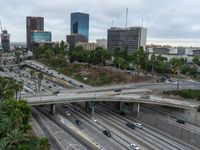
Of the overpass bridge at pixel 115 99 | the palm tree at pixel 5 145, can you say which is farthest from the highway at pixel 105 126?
the palm tree at pixel 5 145

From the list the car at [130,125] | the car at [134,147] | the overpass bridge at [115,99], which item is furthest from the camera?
the overpass bridge at [115,99]

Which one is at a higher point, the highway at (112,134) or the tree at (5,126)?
the tree at (5,126)

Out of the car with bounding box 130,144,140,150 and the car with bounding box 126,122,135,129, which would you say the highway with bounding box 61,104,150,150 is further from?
the car with bounding box 126,122,135,129

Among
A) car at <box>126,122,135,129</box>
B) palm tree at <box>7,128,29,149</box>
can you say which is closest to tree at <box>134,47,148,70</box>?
car at <box>126,122,135,129</box>

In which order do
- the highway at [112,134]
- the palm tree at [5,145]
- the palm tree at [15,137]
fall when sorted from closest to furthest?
the palm tree at [5,145] < the palm tree at [15,137] < the highway at [112,134]

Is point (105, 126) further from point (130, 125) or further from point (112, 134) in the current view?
point (130, 125)

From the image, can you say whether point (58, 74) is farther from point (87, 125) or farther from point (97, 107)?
point (87, 125)

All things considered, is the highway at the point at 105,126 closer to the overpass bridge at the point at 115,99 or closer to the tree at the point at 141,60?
the overpass bridge at the point at 115,99

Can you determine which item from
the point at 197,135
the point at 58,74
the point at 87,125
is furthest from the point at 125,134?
the point at 58,74

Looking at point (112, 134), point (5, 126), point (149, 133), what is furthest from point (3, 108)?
point (149, 133)

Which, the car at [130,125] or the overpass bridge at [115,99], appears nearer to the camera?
the car at [130,125]

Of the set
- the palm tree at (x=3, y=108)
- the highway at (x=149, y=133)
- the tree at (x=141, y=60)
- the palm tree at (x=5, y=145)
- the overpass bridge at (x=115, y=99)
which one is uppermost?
the tree at (x=141, y=60)
